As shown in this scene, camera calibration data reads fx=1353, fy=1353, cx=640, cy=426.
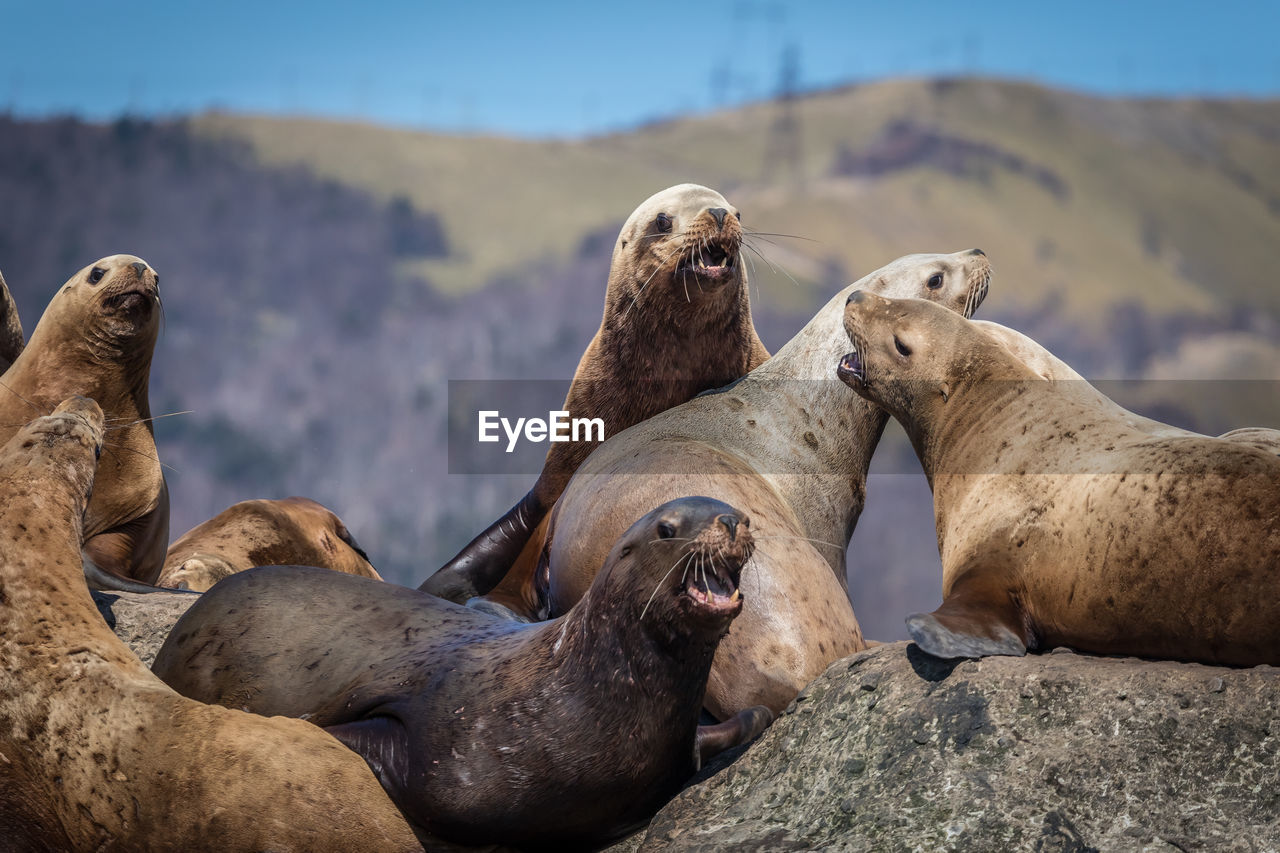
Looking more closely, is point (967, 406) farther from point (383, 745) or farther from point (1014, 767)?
point (383, 745)

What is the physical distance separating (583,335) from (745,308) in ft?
211

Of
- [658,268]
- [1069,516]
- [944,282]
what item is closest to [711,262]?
[658,268]

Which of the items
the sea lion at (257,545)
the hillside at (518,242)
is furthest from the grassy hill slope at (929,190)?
the sea lion at (257,545)

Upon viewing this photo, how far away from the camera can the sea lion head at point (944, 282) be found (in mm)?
7629

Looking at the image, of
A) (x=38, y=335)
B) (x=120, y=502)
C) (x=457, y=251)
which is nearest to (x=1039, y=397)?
(x=120, y=502)

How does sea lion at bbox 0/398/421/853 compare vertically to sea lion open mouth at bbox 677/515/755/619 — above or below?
below

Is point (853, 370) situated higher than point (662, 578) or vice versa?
point (853, 370)

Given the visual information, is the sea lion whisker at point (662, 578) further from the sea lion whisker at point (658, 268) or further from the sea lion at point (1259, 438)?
the sea lion whisker at point (658, 268)

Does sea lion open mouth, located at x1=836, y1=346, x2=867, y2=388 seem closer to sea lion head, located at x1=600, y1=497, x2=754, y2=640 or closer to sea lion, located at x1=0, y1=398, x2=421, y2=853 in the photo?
sea lion head, located at x1=600, y1=497, x2=754, y2=640

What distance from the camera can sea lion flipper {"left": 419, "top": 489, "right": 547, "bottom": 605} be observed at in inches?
326

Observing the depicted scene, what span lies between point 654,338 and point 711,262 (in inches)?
22.8

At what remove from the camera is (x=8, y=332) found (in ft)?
31.8

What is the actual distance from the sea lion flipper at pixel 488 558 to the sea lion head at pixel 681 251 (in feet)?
4.80

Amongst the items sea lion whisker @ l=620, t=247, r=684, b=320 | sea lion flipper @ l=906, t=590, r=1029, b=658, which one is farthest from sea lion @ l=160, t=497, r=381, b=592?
sea lion flipper @ l=906, t=590, r=1029, b=658
